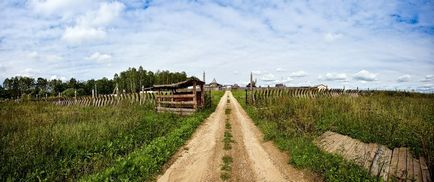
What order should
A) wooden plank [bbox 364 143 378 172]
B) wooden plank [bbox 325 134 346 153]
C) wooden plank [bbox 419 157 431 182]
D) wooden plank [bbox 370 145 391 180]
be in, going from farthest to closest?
wooden plank [bbox 325 134 346 153]
wooden plank [bbox 364 143 378 172]
wooden plank [bbox 370 145 391 180]
wooden plank [bbox 419 157 431 182]

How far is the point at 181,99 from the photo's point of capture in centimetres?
1970

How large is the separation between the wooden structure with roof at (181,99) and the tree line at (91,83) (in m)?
59.1

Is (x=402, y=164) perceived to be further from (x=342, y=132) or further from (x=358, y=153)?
(x=342, y=132)

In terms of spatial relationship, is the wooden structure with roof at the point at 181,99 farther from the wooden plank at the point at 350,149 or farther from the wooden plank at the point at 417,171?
the wooden plank at the point at 417,171

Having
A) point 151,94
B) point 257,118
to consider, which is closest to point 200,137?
point 257,118

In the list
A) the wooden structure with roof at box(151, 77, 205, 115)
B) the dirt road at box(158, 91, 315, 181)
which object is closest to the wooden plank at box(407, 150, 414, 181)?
the dirt road at box(158, 91, 315, 181)

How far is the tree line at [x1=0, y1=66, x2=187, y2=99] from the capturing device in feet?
271

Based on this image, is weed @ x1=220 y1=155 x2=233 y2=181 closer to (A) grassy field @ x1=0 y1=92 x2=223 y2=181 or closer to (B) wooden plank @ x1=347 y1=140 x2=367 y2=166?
(A) grassy field @ x1=0 y1=92 x2=223 y2=181

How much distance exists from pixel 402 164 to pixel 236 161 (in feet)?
14.4

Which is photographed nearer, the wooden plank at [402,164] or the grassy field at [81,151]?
the wooden plank at [402,164]

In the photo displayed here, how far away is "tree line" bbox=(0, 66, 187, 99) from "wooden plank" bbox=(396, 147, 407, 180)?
75231mm

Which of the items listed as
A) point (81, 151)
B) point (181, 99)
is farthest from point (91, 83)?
point (81, 151)

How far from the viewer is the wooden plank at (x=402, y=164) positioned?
5.95 metres

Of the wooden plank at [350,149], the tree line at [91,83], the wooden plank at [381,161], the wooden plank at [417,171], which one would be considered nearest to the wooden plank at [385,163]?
the wooden plank at [381,161]
